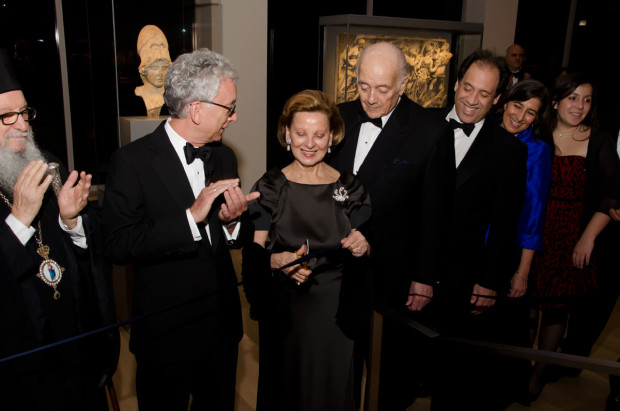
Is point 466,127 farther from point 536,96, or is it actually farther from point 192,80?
point 192,80

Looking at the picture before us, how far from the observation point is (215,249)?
89.0 inches

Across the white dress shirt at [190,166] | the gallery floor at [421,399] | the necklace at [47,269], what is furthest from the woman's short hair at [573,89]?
the necklace at [47,269]

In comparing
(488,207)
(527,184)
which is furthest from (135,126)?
(527,184)

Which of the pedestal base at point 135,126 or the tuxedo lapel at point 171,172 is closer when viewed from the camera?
the tuxedo lapel at point 171,172

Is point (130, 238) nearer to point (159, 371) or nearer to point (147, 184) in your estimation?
point (147, 184)

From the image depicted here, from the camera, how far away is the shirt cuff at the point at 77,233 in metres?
2.04

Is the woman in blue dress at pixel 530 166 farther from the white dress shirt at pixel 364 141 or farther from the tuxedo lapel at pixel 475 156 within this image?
the white dress shirt at pixel 364 141

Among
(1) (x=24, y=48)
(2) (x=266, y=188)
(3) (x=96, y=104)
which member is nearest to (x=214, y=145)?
(2) (x=266, y=188)

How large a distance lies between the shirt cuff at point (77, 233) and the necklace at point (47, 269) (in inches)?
3.5

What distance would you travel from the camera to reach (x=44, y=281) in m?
1.95

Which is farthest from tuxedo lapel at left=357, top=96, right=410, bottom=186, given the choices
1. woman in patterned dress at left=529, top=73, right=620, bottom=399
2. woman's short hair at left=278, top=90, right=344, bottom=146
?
woman in patterned dress at left=529, top=73, right=620, bottom=399

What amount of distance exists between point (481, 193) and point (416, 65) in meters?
4.44

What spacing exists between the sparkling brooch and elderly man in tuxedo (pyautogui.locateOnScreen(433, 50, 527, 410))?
750mm

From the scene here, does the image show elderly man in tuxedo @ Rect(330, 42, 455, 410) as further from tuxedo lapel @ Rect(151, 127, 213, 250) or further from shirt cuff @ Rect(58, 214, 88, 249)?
shirt cuff @ Rect(58, 214, 88, 249)
